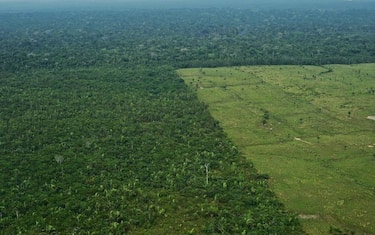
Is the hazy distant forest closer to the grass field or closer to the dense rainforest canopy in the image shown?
the dense rainforest canopy

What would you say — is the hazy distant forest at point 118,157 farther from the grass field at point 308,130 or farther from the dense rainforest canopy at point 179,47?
the grass field at point 308,130

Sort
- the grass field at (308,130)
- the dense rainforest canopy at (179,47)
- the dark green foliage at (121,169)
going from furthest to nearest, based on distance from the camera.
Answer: the dense rainforest canopy at (179,47) < the grass field at (308,130) < the dark green foliage at (121,169)

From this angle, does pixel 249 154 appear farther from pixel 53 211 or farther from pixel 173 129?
pixel 53 211

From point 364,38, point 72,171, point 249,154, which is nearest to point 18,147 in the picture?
point 72,171

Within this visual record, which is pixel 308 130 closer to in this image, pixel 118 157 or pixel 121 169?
pixel 118 157

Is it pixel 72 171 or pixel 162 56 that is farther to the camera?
pixel 162 56

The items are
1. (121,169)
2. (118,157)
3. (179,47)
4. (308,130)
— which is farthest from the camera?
(179,47)

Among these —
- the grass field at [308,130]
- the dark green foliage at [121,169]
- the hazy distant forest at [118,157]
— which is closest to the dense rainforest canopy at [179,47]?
the hazy distant forest at [118,157]

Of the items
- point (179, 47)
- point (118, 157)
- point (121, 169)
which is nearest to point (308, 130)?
point (118, 157)
